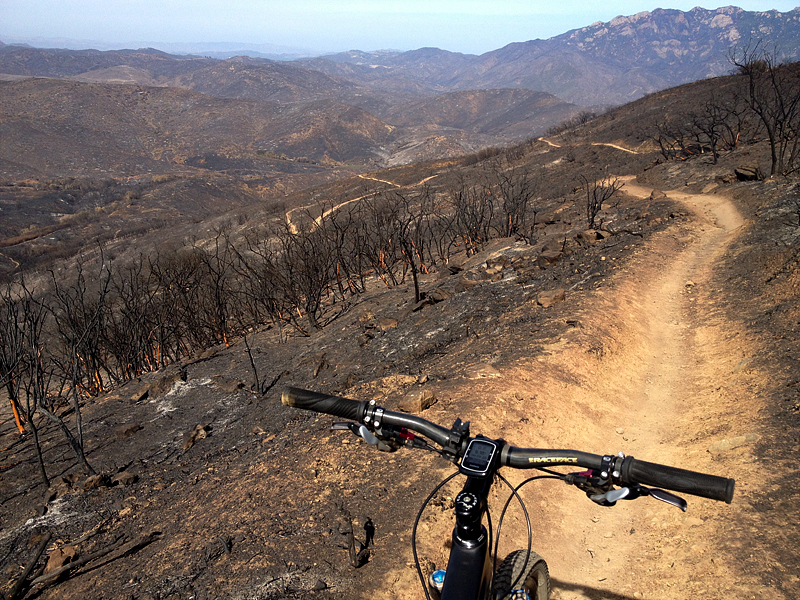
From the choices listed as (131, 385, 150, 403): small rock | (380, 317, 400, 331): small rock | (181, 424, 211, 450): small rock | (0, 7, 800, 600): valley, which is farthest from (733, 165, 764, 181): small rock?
(131, 385, 150, 403): small rock

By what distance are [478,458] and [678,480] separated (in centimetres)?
82

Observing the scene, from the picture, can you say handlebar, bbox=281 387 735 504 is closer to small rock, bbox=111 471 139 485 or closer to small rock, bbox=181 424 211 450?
small rock, bbox=111 471 139 485

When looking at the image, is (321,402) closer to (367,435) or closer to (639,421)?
(367,435)

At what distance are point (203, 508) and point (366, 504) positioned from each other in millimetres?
1822

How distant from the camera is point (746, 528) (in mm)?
4035

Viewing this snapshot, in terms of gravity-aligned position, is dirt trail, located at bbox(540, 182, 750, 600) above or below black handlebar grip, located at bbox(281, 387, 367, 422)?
below

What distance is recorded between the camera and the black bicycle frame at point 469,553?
2199mm

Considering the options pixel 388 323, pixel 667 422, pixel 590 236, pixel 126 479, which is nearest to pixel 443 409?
pixel 667 422

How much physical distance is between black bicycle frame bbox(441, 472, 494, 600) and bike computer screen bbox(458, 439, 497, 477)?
0.21ft

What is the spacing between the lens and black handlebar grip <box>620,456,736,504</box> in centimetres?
188

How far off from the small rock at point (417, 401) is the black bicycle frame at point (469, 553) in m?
3.45

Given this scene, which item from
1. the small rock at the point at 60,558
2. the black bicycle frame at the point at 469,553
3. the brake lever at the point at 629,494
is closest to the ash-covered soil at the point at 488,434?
the small rock at the point at 60,558

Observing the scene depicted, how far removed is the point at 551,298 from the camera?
9195 mm

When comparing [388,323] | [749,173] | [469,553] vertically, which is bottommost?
[388,323]
